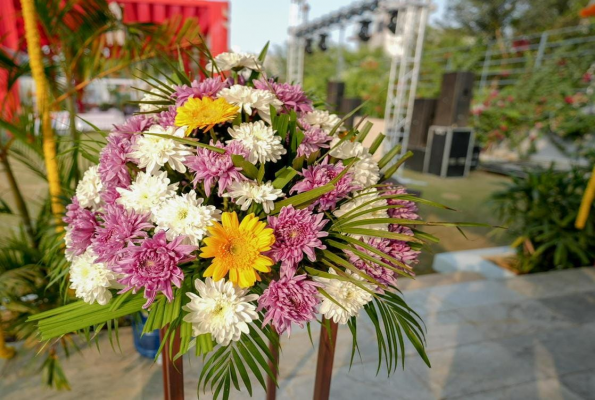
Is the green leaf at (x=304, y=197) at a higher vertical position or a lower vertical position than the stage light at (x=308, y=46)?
lower

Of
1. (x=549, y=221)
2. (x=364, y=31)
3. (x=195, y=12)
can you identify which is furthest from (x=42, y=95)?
(x=364, y=31)

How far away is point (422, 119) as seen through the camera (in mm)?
8461

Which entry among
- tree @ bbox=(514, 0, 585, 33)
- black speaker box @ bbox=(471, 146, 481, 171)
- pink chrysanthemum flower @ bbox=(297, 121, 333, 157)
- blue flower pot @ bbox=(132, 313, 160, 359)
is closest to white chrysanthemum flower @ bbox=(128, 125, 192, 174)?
pink chrysanthemum flower @ bbox=(297, 121, 333, 157)

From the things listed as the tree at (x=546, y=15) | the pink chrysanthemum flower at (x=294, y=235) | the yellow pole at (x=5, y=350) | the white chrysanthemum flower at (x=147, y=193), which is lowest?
the yellow pole at (x=5, y=350)

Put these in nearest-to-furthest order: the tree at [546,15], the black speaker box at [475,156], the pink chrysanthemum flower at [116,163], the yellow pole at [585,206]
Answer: the pink chrysanthemum flower at [116,163] < the yellow pole at [585,206] < the black speaker box at [475,156] < the tree at [546,15]

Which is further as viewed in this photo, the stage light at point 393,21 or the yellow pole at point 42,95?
the stage light at point 393,21

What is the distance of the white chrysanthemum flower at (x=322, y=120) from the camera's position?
33.9 inches

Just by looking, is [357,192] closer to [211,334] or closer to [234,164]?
[234,164]

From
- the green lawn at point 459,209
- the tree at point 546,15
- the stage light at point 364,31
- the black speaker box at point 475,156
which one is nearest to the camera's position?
the green lawn at point 459,209

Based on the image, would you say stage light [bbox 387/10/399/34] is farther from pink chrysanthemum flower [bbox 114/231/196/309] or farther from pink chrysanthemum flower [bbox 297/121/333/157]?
pink chrysanthemum flower [bbox 114/231/196/309]

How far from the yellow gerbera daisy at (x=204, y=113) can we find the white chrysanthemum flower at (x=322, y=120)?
0.20 metres

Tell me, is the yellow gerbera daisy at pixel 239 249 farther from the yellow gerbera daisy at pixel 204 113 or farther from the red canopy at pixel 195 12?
the red canopy at pixel 195 12

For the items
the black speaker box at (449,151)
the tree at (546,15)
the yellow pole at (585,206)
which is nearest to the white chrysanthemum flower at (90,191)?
the yellow pole at (585,206)

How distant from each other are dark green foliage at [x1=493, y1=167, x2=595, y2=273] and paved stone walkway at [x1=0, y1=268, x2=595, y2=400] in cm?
56
